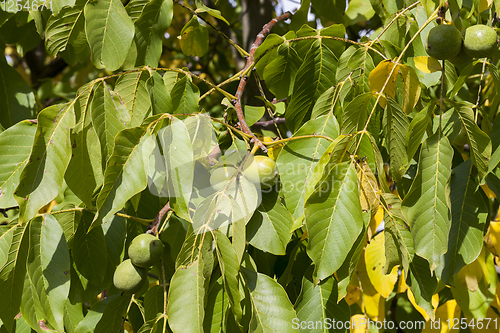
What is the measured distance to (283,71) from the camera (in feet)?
4.78

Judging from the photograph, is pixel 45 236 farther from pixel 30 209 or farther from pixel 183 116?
pixel 183 116

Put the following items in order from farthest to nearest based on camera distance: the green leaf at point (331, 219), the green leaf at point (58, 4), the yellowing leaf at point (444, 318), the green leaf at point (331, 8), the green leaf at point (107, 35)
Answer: the green leaf at point (331, 8) < the yellowing leaf at point (444, 318) < the green leaf at point (58, 4) < the green leaf at point (107, 35) < the green leaf at point (331, 219)

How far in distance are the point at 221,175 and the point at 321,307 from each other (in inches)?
19.2

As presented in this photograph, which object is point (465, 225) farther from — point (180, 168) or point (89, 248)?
point (89, 248)

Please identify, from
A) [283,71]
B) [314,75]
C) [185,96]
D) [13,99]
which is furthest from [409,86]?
[13,99]

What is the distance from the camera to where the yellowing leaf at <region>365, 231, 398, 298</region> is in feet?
4.14

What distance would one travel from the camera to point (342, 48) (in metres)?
1.40

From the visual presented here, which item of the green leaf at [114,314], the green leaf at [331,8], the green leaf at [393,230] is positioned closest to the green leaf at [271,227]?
the green leaf at [393,230]

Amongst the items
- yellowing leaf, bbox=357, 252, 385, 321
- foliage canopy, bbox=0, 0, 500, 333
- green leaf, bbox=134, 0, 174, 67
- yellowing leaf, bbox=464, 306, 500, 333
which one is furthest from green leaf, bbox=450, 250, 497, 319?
green leaf, bbox=134, 0, 174, 67

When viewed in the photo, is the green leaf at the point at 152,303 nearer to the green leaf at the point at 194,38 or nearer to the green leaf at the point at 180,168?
the green leaf at the point at 180,168

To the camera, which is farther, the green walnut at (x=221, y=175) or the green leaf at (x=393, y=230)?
the green walnut at (x=221, y=175)

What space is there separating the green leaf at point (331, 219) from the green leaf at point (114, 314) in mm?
687

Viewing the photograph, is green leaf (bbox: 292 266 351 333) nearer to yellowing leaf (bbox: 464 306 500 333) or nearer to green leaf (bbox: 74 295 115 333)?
green leaf (bbox: 74 295 115 333)

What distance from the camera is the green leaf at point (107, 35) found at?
3.99ft
